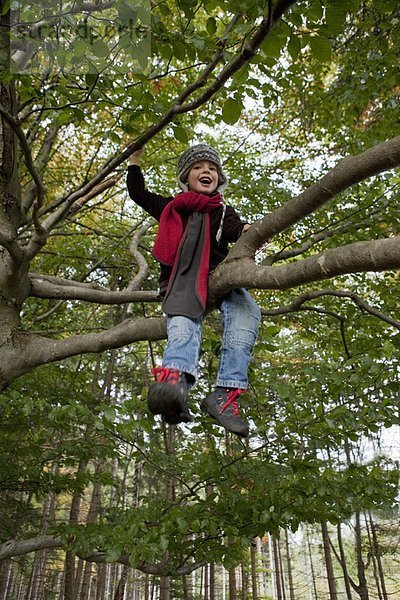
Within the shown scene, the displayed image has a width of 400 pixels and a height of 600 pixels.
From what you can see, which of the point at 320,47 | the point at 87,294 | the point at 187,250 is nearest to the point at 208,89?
the point at 320,47

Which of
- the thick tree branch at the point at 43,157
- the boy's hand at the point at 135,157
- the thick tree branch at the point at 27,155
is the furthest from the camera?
the thick tree branch at the point at 43,157

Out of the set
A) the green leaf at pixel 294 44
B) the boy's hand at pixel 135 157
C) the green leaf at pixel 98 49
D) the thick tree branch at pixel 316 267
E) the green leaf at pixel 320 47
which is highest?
the green leaf at pixel 98 49

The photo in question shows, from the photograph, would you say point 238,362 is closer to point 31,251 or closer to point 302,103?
point 31,251

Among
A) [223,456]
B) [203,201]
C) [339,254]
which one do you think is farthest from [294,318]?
[339,254]

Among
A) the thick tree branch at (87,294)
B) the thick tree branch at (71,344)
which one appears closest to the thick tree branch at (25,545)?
the thick tree branch at (71,344)

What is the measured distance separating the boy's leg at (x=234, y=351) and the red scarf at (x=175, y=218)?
46 cm

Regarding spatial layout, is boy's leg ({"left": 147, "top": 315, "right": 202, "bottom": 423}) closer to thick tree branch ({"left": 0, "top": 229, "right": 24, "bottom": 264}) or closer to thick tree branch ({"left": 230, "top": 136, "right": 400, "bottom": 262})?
thick tree branch ({"left": 230, "top": 136, "right": 400, "bottom": 262})

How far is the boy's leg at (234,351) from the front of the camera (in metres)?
2.40

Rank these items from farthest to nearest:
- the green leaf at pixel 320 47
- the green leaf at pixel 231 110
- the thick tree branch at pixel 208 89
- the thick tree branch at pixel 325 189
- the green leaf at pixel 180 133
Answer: the green leaf at pixel 180 133, the green leaf at pixel 231 110, the green leaf at pixel 320 47, the thick tree branch at pixel 208 89, the thick tree branch at pixel 325 189

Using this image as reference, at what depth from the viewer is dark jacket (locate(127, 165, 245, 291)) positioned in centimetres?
275

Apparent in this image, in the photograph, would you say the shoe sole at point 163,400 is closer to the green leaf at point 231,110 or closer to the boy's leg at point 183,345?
the boy's leg at point 183,345

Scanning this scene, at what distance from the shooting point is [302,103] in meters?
6.80

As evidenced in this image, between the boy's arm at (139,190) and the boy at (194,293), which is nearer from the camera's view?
the boy at (194,293)

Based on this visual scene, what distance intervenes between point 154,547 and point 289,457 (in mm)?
1230
